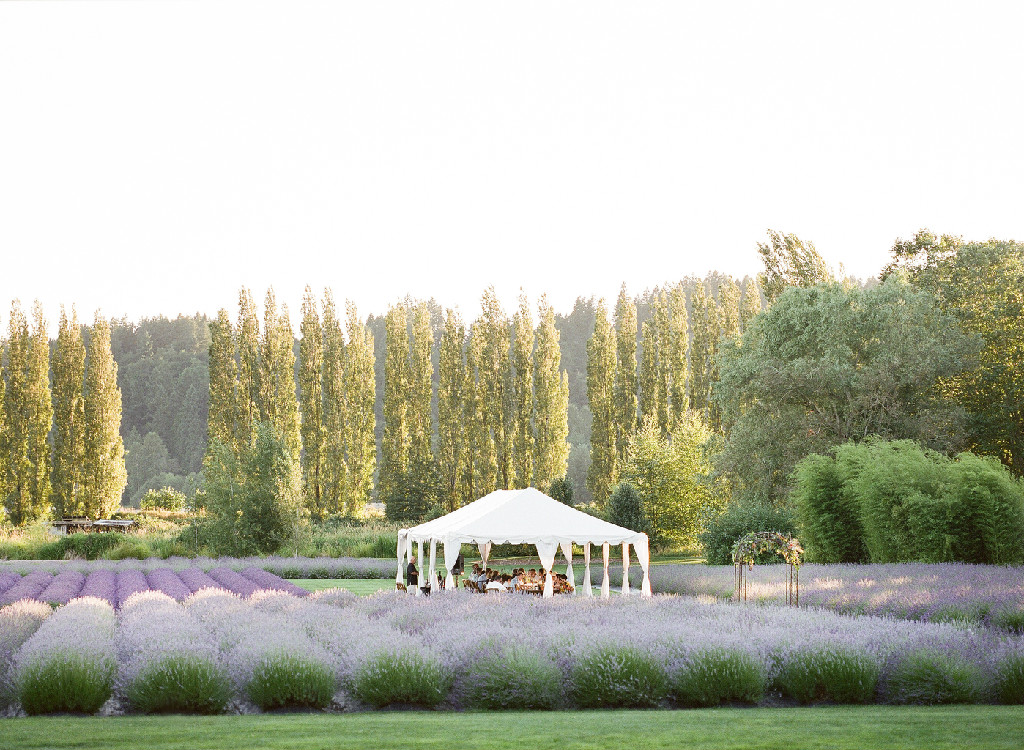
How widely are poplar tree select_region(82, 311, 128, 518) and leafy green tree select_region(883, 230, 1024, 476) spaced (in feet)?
129

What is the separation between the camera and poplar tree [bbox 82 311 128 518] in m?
53.6

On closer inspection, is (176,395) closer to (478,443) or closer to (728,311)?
(478,443)

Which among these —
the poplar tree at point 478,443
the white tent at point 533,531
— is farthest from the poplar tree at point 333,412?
the white tent at point 533,531

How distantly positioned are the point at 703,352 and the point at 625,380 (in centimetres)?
483

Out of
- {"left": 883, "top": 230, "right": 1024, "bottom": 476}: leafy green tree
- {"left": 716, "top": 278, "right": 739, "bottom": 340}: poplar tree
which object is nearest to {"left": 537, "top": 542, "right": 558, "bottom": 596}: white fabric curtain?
{"left": 883, "top": 230, "right": 1024, "bottom": 476}: leafy green tree

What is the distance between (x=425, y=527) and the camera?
2386 centimetres

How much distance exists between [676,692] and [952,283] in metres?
31.4

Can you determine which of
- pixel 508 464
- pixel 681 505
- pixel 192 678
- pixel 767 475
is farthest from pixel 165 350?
pixel 192 678

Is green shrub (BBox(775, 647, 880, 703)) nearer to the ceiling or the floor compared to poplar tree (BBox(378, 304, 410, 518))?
nearer to the floor

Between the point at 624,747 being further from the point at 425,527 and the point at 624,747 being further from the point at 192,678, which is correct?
the point at 425,527

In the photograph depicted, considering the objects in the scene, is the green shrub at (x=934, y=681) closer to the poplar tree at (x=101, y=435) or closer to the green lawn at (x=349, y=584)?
the green lawn at (x=349, y=584)

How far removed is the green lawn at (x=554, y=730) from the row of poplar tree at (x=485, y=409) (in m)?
43.9

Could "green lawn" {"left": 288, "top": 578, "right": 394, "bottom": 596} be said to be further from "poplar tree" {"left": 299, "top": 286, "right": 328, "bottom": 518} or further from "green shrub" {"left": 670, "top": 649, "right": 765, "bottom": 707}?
"poplar tree" {"left": 299, "top": 286, "right": 328, "bottom": 518}

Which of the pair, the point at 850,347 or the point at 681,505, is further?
the point at 681,505
